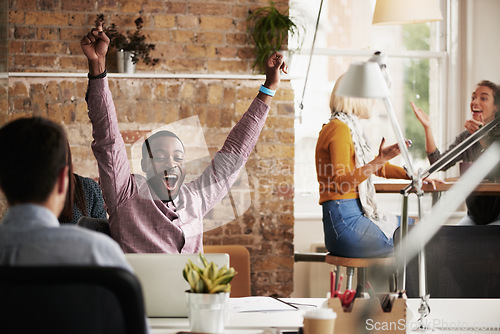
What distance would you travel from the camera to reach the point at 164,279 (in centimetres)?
144

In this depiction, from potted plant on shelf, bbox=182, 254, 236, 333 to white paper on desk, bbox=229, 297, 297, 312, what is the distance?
0.92ft

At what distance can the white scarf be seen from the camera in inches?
121

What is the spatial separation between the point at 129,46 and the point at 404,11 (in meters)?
1.49

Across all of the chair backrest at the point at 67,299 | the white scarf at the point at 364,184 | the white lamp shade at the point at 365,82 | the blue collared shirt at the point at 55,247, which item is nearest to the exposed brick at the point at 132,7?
the white scarf at the point at 364,184

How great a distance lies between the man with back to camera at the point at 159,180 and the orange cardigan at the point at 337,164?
714mm

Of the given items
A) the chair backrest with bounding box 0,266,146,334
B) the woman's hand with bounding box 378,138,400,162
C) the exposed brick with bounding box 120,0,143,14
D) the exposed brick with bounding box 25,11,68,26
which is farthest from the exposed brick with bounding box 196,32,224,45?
the chair backrest with bounding box 0,266,146,334

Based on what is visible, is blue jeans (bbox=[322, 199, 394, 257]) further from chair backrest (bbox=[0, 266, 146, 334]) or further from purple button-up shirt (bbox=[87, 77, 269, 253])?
chair backrest (bbox=[0, 266, 146, 334])

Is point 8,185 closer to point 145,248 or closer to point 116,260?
Result: point 116,260

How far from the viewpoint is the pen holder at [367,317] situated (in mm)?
1309

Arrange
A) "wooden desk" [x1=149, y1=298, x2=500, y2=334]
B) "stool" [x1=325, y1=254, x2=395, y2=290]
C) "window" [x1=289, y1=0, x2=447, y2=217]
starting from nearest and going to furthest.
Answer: "wooden desk" [x1=149, y1=298, x2=500, y2=334], "stool" [x1=325, y1=254, x2=395, y2=290], "window" [x1=289, y1=0, x2=447, y2=217]

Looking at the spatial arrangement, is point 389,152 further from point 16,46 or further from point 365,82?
point 16,46

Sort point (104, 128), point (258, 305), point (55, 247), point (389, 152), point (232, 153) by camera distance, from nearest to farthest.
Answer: point (55, 247), point (258, 305), point (104, 128), point (232, 153), point (389, 152)

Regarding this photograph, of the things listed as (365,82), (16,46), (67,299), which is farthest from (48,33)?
(67,299)

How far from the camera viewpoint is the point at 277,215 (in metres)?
3.58
